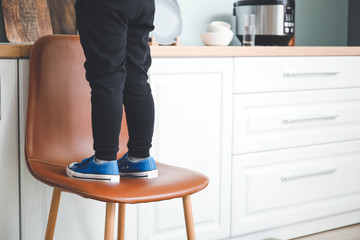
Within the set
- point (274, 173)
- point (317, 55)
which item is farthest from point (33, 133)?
point (317, 55)

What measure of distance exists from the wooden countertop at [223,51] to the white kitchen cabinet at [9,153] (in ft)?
0.12

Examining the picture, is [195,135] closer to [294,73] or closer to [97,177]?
[294,73]

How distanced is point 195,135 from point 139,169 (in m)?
0.65

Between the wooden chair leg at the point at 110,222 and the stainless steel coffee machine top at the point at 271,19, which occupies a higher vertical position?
the stainless steel coffee machine top at the point at 271,19

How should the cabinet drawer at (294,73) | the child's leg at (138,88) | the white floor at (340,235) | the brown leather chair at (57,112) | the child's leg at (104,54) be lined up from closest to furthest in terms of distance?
the child's leg at (104,54), the child's leg at (138,88), the brown leather chair at (57,112), the cabinet drawer at (294,73), the white floor at (340,235)

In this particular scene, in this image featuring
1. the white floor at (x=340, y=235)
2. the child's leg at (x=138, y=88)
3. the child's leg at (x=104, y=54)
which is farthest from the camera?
the white floor at (x=340, y=235)

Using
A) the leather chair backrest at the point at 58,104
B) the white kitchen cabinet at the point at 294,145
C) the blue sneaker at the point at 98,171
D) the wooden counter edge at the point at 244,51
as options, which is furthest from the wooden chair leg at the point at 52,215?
the white kitchen cabinet at the point at 294,145

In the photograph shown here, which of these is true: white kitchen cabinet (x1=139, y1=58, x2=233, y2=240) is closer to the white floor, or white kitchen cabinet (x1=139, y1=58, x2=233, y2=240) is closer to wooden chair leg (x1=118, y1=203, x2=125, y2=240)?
wooden chair leg (x1=118, y1=203, x2=125, y2=240)

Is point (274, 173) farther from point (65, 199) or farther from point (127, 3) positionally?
point (127, 3)

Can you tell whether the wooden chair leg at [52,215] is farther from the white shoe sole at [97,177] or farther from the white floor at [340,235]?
the white floor at [340,235]

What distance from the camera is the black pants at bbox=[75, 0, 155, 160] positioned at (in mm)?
1222

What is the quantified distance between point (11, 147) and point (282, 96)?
3.52ft

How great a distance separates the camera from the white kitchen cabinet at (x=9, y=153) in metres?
1.62

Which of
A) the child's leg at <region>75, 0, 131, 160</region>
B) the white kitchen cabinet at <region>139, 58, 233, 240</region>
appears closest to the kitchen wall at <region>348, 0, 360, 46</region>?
the white kitchen cabinet at <region>139, 58, 233, 240</region>
